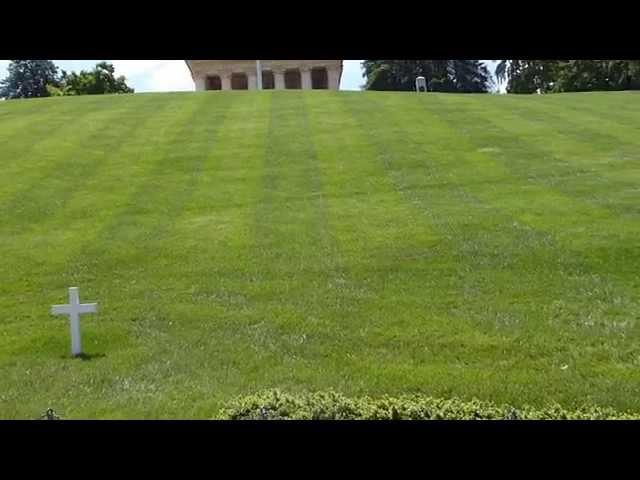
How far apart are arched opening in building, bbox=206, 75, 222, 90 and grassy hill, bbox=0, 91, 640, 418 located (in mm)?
37854

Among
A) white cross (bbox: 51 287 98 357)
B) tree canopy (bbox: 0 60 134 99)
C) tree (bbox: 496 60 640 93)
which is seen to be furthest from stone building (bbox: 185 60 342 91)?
white cross (bbox: 51 287 98 357)

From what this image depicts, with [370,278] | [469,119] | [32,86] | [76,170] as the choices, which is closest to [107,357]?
[370,278]

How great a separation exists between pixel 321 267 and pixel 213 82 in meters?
51.4

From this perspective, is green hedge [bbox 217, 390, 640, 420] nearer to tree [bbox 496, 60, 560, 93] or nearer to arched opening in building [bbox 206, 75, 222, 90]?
arched opening in building [bbox 206, 75, 222, 90]

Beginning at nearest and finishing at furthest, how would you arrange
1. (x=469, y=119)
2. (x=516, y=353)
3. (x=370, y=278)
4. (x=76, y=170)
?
(x=516, y=353) < (x=370, y=278) < (x=76, y=170) < (x=469, y=119)

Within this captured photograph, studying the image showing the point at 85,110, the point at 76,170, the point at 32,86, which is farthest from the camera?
the point at 32,86

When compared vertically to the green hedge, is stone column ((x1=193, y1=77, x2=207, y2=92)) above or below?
above

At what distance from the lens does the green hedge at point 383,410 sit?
4555mm

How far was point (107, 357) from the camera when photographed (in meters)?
6.58

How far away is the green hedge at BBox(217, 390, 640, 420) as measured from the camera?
4.55 m
